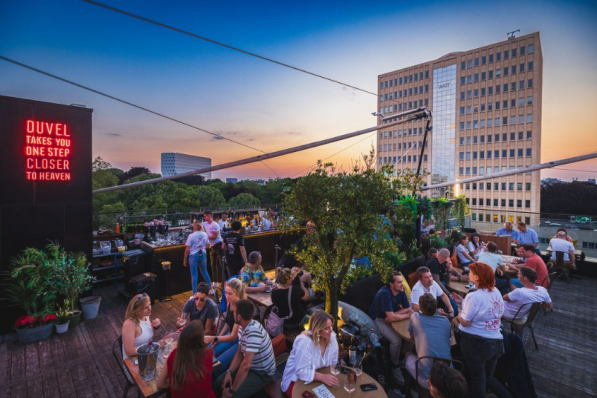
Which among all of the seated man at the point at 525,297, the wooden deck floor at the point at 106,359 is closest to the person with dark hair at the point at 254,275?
the wooden deck floor at the point at 106,359

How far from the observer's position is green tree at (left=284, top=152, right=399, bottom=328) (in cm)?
338

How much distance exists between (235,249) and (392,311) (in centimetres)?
370

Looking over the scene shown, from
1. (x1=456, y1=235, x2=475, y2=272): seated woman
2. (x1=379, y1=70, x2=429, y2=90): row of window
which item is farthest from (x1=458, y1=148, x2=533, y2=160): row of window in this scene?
(x1=456, y1=235, x2=475, y2=272): seated woman

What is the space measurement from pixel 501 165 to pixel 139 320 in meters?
77.9

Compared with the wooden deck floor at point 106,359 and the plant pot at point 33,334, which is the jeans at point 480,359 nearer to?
the wooden deck floor at point 106,359

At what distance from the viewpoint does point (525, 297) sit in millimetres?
4480

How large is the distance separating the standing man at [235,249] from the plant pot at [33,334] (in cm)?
341

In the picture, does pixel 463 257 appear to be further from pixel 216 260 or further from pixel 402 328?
pixel 216 260

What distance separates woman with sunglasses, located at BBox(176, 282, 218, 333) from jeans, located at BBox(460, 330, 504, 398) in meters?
3.18

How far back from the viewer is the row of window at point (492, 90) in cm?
6003

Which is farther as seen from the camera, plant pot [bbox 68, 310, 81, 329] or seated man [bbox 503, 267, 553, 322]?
plant pot [bbox 68, 310, 81, 329]

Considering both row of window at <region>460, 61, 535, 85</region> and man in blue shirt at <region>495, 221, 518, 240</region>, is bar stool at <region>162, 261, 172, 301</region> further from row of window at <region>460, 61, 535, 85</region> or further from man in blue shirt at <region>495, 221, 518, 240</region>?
row of window at <region>460, 61, 535, 85</region>

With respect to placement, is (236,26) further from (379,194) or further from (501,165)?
(501,165)

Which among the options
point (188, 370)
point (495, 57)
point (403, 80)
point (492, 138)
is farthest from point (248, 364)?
point (403, 80)
